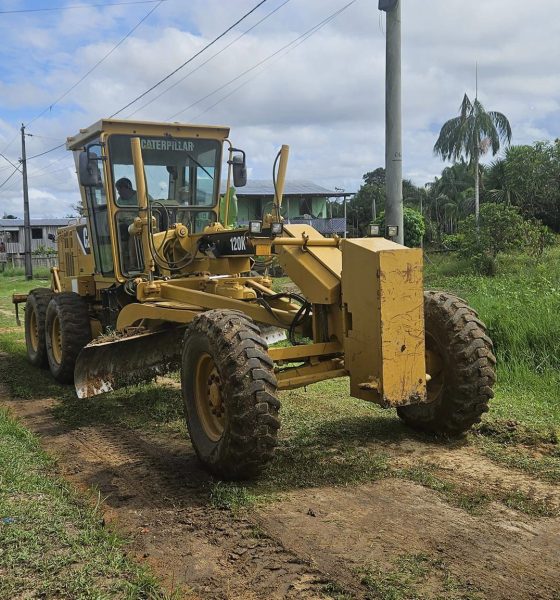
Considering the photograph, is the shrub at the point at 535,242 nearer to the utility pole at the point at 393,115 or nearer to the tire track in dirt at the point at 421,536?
the utility pole at the point at 393,115

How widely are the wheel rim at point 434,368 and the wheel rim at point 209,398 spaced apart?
5.58 ft

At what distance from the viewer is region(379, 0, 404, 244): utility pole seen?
8281 millimetres

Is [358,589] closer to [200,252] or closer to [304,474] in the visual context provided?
[304,474]

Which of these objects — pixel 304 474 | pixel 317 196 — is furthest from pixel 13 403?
pixel 317 196

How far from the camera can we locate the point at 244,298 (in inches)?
243

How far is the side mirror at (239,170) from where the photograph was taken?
789 centimetres

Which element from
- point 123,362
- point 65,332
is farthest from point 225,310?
point 65,332

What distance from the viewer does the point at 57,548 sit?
3.62m

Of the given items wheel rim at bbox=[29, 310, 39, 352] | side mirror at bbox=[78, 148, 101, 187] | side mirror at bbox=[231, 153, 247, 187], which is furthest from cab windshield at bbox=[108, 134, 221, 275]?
wheel rim at bbox=[29, 310, 39, 352]

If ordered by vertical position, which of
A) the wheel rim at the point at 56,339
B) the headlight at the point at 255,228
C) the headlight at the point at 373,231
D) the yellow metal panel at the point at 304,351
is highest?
the headlight at the point at 255,228

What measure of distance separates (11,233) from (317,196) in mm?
29602

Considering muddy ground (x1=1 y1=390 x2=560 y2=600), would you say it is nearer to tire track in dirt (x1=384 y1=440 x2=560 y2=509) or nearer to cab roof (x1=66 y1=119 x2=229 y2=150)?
tire track in dirt (x1=384 y1=440 x2=560 y2=509)

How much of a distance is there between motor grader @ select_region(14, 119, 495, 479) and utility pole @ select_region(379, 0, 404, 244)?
1.97 meters

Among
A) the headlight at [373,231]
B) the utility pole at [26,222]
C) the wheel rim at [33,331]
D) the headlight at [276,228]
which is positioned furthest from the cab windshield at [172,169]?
the utility pole at [26,222]
